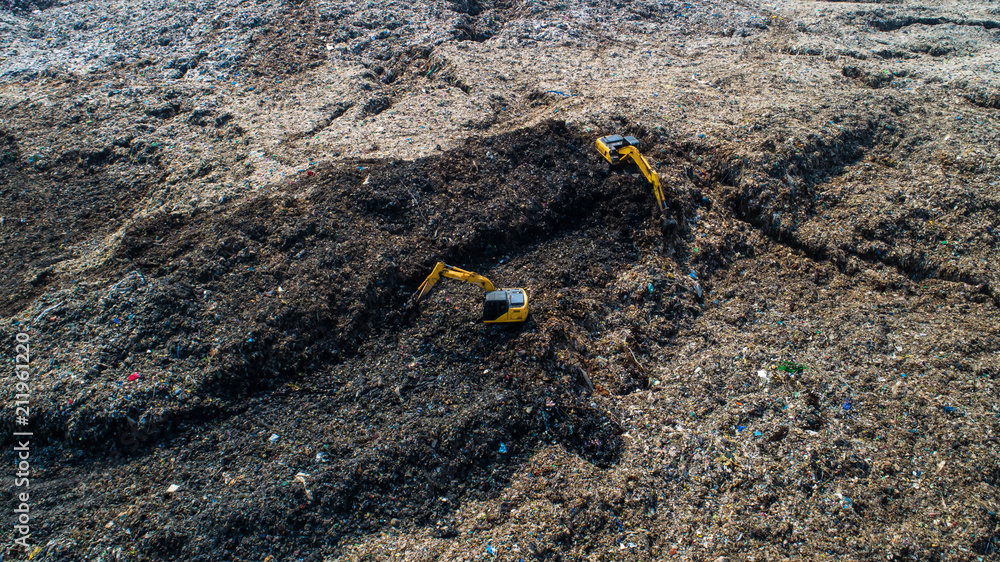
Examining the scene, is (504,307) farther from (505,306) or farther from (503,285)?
(503,285)

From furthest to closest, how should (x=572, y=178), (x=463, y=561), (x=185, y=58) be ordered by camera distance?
(x=185, y=58)
(x=572, y=178)
(x=463, y=561)

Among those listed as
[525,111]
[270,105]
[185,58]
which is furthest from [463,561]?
[185,58]

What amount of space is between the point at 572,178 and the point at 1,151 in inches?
254

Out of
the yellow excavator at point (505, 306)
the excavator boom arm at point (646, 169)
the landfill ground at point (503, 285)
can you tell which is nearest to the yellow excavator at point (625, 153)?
the excavator boom arm at point (646, 169)

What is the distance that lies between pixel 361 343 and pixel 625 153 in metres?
3.03

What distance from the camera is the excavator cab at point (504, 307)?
3.73m

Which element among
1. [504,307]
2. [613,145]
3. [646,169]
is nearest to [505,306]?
[504,307]

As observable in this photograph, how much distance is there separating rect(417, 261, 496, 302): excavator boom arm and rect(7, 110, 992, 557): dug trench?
0.09 m

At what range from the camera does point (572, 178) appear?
198 inches

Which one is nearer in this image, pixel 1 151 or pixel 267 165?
pixel 267 165

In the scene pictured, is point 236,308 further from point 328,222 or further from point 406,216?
point 406,216

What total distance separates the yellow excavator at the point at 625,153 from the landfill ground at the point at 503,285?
0.11 metres

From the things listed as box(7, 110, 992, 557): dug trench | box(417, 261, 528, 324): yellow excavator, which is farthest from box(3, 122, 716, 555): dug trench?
box(417, 261, 528, 324): yellow excavator

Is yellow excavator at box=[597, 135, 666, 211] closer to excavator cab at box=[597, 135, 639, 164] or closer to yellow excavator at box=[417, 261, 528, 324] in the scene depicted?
excavator cab at box=[597, 135, 639, 164]
